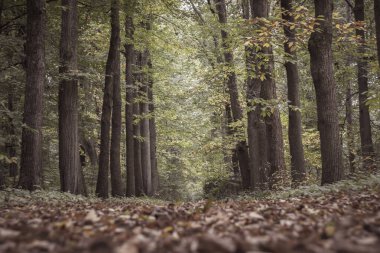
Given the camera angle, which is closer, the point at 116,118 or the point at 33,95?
the point at 33,95

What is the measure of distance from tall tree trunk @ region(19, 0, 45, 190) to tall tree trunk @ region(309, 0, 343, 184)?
6641mm

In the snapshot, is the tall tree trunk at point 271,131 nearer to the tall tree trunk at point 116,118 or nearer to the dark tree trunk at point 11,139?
the tall tree trunk at point 116,118

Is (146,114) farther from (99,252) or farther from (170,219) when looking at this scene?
(99,252)

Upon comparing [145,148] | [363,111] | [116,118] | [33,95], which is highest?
[363,111]

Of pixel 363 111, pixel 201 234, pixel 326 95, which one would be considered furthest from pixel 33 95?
pixel 363 111

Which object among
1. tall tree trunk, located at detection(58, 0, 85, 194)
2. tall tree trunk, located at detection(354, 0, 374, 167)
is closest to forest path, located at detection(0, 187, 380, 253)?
tall tree trunk, located at detection(58, 0, 85, 194)

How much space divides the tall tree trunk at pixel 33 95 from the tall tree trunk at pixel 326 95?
6641 millimetres

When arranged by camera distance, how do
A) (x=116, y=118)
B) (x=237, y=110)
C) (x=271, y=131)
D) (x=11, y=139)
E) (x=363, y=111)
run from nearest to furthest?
(x=11, y=139)
(x=271, y=131)
(x=363, y=111)
(x=116, y=118)
(x=237, y=110)

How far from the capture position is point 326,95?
9750 mm

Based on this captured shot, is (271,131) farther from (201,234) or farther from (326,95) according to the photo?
(201,234)

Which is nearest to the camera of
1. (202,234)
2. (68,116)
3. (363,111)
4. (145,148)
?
(202,234)

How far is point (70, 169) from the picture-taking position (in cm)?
1213

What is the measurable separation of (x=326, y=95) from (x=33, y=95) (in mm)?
7167

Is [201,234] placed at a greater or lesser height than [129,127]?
lesser
